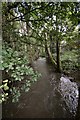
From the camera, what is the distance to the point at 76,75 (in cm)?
461

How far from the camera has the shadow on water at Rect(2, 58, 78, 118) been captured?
2.56 metres

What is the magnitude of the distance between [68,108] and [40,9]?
1.84 meters

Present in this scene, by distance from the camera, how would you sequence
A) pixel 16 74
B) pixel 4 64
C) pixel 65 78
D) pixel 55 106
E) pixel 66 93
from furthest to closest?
pixel 65 78 < pixel 66 93 < pixel 55 106 < pixel 16 74 < pixel 4 64

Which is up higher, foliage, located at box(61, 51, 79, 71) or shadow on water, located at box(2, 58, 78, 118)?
foliage, located at box(61, 51, 79, 71)

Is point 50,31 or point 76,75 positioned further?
point 76,75

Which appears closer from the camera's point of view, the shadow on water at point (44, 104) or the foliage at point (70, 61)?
the shadow on water at point (44, 104)

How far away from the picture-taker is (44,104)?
292cm

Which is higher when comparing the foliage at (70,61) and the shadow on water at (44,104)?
the foliage at (70,61)

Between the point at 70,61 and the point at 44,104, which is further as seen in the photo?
the point at 70,61

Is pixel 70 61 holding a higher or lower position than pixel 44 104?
higher

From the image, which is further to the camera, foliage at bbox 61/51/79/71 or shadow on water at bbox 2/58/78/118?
foliage at bbox 61/51/79/71

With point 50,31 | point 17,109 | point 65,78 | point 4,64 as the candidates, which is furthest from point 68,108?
point 4,64

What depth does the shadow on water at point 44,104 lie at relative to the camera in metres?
2.56

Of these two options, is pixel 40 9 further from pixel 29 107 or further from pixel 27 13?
pixel 29 107
